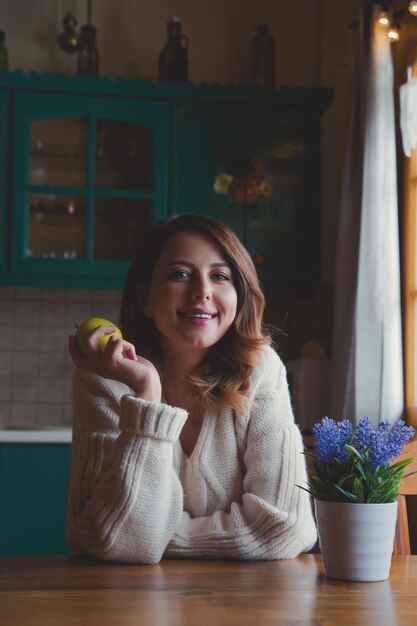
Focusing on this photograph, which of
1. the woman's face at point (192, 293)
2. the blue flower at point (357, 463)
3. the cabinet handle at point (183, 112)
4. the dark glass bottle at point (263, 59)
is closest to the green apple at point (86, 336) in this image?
the woman's face at point (192, 293)

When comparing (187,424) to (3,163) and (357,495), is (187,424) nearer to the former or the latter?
(357,495)

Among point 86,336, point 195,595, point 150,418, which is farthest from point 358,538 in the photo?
point 86,336

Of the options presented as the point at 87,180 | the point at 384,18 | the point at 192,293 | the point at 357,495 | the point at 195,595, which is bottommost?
the point at 195,595

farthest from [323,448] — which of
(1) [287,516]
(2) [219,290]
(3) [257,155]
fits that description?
(3) [257,155]

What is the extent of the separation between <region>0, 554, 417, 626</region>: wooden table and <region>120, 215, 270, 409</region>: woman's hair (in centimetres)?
39

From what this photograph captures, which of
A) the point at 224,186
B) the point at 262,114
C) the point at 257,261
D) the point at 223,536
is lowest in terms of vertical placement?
the point at 223,536

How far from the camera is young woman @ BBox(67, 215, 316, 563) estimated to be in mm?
1371

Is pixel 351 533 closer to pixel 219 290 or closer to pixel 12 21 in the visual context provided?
pixel 219 290

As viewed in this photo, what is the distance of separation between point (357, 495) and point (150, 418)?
0.35 metres

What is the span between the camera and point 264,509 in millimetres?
1443

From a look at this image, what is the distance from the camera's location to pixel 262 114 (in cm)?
363

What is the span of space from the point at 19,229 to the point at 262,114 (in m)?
1.08

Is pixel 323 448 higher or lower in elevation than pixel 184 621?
higher

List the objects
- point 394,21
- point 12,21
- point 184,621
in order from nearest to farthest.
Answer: point 184,621, point 394,21, point 12,21
